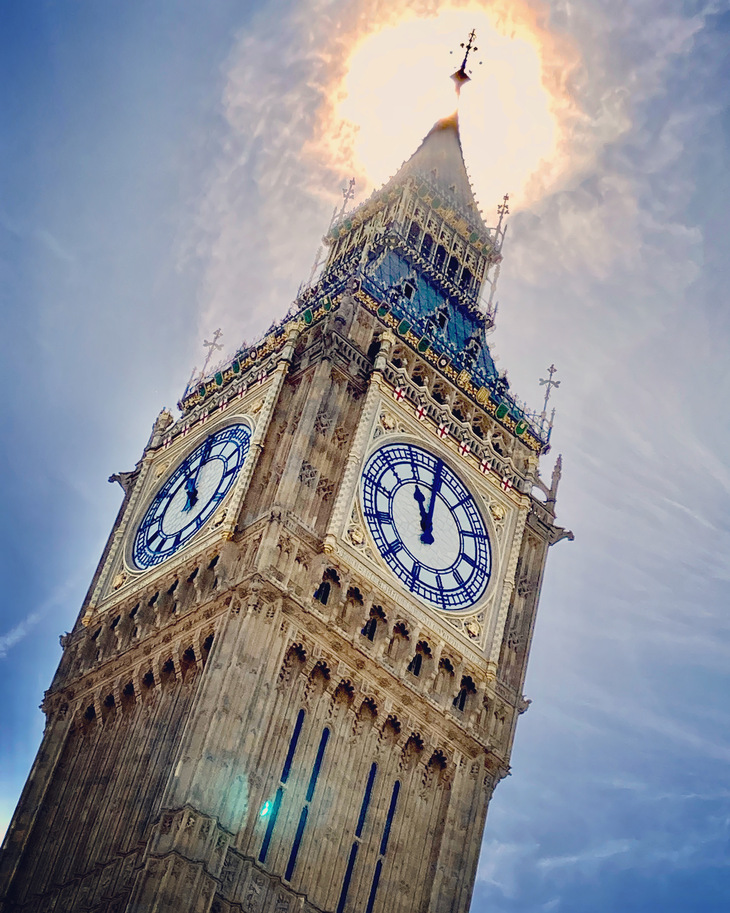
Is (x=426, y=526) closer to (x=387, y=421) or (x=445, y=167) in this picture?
(x=387, y=421)

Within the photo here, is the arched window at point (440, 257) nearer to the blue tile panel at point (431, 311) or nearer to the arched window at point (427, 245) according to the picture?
the arched window at point (427, 245)

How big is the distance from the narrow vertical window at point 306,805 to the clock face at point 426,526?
6.14 meters

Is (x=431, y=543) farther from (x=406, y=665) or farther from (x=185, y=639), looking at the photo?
(x=185, y=639)

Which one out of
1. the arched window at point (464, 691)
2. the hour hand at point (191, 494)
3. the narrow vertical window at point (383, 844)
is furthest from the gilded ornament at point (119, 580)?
the narrow vertical window at point (383, 844)

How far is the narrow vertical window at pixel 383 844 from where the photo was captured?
171 ft

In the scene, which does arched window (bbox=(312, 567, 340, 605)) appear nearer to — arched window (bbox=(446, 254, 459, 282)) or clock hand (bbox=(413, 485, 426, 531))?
clock hand (bbox=(413, 485, 426, 531))

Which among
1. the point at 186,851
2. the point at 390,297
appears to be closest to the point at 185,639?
the point at 186,851

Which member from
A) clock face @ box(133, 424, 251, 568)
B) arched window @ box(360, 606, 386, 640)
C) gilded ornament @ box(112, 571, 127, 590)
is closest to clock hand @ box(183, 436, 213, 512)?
clock face @ box(133, 424, 251, 568)

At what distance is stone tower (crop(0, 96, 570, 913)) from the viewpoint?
5081 cm

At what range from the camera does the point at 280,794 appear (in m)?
51.5

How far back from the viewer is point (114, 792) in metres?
53.4

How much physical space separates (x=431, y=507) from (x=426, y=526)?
0.95 m

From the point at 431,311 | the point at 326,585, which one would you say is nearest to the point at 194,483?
the point at 326,585

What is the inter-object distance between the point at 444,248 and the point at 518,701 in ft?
73.2
